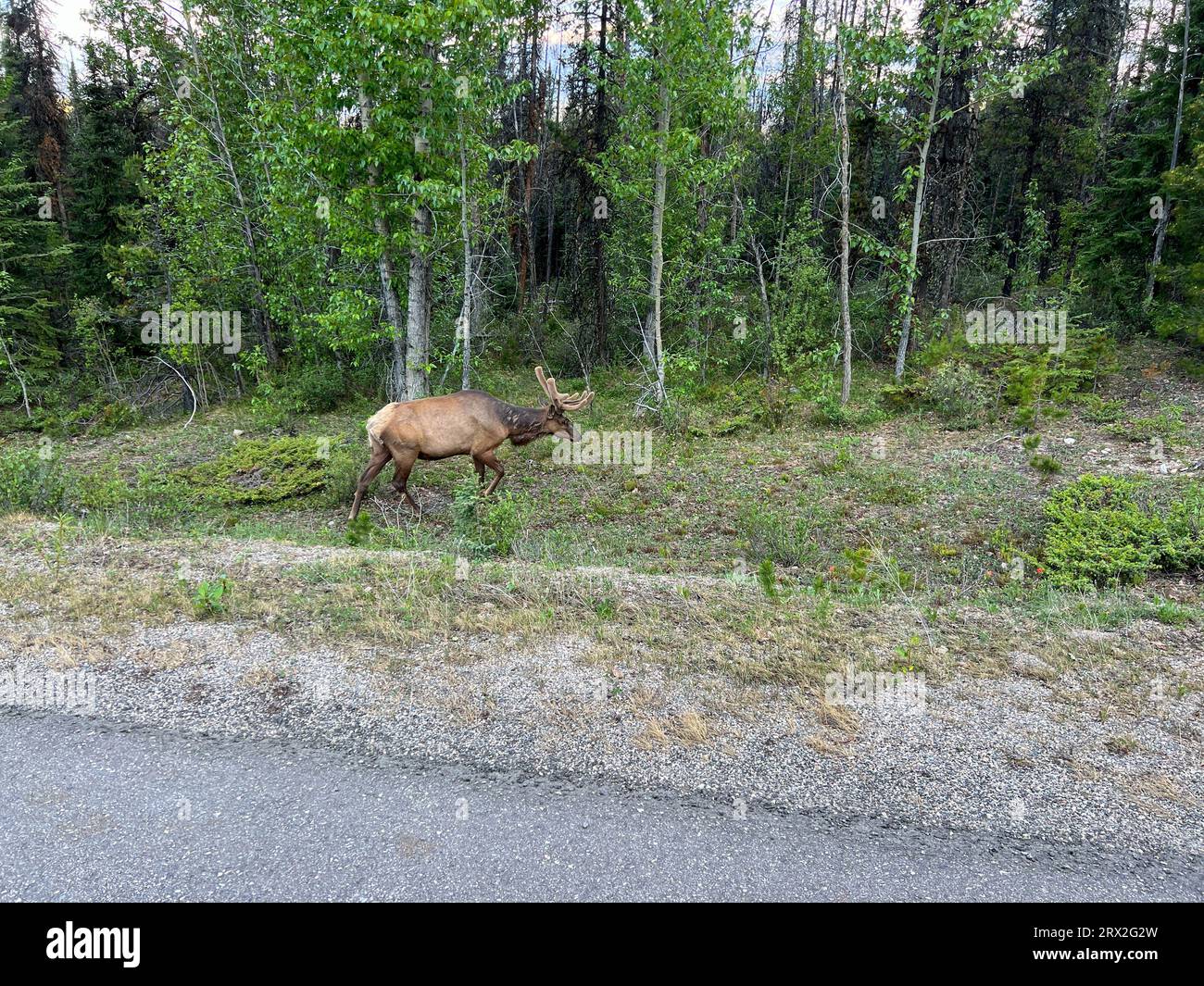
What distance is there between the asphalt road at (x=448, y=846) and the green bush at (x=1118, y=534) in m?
4.99

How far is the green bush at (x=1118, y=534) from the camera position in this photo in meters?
7.48

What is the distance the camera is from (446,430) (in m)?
11.0

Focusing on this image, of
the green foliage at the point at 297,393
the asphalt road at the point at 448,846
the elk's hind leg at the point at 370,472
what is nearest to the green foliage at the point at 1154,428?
the asphalt road at the point at 448,846

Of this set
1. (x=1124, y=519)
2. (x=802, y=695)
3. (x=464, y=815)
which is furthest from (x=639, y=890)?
(x=1124, y=519)

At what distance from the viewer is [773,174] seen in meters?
29.5

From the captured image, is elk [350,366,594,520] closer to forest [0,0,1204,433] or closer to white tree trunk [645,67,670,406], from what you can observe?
forest [0,0,1204,433]

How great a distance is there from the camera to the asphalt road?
3.16 meters

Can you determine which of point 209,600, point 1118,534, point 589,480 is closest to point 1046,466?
point 1118,534

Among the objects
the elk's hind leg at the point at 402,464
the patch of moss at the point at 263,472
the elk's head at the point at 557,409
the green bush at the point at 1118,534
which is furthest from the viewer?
the patch of moss at the point at 263,472

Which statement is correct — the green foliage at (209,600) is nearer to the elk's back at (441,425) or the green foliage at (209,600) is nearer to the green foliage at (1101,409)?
the elk's back at (441,425)

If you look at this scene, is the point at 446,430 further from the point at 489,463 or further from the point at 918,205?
the point at 918,205

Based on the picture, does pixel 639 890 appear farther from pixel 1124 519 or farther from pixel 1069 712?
pixel 1124 519

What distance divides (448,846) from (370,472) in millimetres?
8214

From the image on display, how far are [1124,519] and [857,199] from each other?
18838mm
